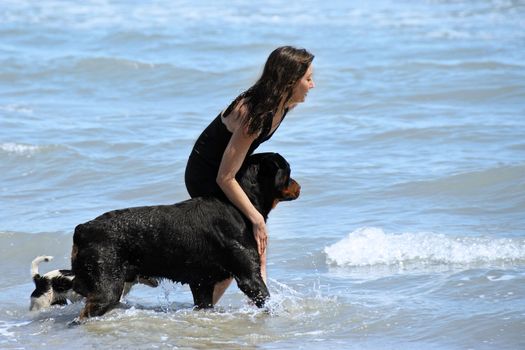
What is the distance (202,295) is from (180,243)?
559 mm

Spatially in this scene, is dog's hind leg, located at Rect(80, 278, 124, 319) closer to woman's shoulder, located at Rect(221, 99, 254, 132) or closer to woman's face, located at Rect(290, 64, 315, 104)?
woman's shoulder, located at Rect(221, 99, 254, 132)

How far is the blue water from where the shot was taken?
243 inches

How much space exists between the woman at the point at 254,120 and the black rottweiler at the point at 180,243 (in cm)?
11

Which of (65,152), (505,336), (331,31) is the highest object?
(331,31)

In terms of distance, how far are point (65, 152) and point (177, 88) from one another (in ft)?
16.6

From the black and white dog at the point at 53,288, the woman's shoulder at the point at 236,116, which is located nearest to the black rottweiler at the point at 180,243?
the woman's shoulder at the point at 236,116

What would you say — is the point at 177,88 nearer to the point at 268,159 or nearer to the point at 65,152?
the point at 65,152

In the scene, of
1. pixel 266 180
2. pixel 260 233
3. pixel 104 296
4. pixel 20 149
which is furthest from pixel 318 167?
pixel 104 296

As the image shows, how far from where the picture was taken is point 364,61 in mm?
18062

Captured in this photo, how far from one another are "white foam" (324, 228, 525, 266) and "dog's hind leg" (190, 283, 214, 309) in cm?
178

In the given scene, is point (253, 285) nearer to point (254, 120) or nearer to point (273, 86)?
point (254, 120)

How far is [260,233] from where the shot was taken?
5.85 meters

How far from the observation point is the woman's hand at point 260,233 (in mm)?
5816

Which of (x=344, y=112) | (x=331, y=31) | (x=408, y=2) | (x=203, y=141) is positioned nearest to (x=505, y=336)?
(x=203, y=141)
